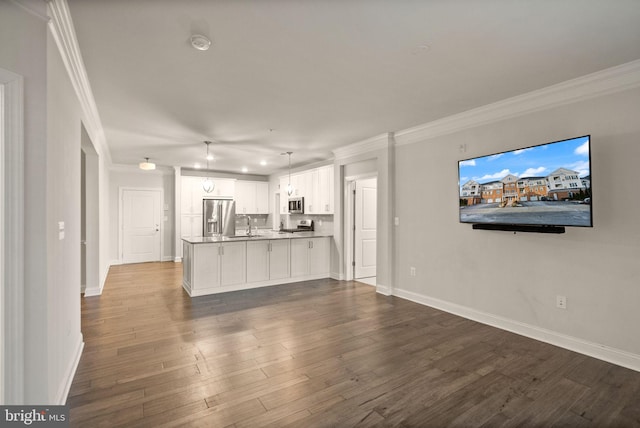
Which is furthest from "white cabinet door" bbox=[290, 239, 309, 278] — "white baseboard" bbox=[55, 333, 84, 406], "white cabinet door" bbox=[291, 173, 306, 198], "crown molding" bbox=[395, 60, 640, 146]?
"white baseboard" bbox=[55, 333, 84, 406]

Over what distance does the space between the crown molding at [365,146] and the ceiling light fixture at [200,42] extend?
314 centimetres

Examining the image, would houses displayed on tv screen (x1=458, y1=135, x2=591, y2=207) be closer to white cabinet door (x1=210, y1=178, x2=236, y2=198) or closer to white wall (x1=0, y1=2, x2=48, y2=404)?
white wall (x1=0, y1=2, x2=48, y2=404)

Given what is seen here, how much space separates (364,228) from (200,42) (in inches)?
178

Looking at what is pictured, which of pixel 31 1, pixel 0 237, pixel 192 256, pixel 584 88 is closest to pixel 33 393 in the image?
pixel 0 237

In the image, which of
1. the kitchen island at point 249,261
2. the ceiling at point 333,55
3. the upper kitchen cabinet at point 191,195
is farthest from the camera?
the upper kitchen cabinet at point 191,195

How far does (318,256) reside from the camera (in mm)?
6238

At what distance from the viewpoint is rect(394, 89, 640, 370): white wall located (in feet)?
8.89

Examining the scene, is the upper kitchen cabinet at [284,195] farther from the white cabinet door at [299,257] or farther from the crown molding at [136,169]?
the crown molding at [136,169]

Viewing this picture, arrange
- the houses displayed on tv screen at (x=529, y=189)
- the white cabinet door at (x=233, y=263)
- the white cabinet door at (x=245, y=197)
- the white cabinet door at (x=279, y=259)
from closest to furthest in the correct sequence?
the houses displayed on tv screen at (x=529, y=189)
the white cabinet door at (x=233, y=263)
the white cabinet door at (x=279, y=259)
the white cabinet door at (x=245, y=197)

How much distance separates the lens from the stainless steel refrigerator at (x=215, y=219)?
27.8ft

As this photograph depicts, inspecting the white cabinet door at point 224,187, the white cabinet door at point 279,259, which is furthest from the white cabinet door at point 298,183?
the white cabinet door at point 224,187

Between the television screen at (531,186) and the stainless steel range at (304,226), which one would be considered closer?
the television screen at (531,186)

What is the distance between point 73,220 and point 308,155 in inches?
172

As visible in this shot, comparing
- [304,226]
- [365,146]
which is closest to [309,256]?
[304,226]
